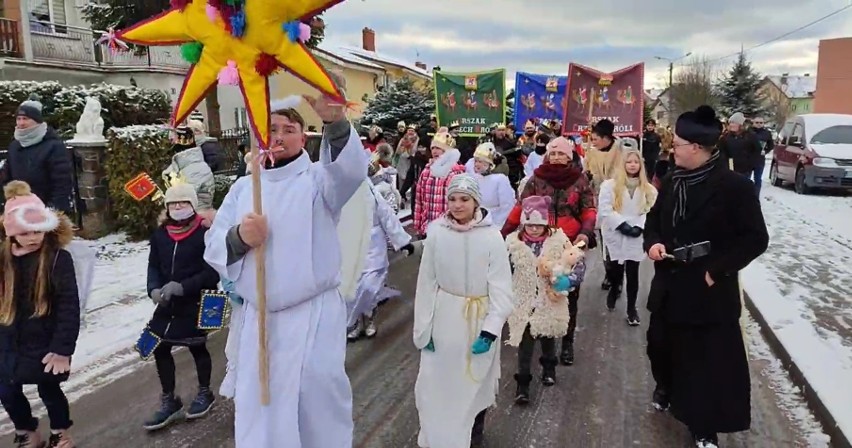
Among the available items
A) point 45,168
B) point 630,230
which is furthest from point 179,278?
point 630,230

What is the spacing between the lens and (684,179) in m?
4.31

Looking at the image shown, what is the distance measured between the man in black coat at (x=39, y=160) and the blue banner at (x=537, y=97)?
1238 cm

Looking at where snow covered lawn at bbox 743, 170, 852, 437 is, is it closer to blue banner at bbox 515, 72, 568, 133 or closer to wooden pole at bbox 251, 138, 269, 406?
wooden pole at bbox 251, 138, 269, 406

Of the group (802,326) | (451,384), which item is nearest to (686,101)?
(802,326)

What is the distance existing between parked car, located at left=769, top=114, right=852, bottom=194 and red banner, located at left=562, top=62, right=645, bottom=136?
7235mm

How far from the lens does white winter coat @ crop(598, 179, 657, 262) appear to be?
7.16 m

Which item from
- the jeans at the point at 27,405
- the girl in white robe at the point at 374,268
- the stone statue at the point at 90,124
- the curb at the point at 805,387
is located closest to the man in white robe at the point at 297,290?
the jeans at the point at 27,405

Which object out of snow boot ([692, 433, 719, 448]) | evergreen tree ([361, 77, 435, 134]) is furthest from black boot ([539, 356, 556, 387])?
evergreen tree ([361, 77, 435, 134])

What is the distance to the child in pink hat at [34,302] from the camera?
3963mm

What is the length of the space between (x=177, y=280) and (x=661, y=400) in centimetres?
350

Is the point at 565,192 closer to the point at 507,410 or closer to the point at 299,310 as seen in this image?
the point at 507,410

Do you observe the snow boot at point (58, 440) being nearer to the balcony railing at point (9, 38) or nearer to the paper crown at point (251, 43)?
the paper crown at point (251, 43)

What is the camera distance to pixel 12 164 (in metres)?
6.75

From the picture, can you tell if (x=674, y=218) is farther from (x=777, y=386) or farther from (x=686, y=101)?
(x=686, y=101)
